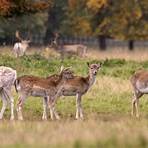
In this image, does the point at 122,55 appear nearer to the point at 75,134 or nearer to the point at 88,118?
the point at 88,118

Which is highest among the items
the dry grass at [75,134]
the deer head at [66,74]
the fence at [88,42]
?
the fence at [88,42]

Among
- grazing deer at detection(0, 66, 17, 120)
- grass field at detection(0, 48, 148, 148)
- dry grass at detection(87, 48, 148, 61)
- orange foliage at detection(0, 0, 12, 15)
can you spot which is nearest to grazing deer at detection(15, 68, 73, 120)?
grazing deer at detection(0, 66, 17, 120)

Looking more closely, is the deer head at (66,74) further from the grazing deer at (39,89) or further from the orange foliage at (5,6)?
the orange foliage at (5,6)

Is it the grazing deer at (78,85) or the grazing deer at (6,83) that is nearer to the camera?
the grazing deer at (6,83)

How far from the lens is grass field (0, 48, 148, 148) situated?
33.7 feet

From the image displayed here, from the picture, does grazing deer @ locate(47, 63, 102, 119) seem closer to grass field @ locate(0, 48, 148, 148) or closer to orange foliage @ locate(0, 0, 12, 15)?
grass field @ locate(0, 48, 148, 148)

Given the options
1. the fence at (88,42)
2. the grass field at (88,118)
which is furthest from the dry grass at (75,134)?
the fence at (88,42)

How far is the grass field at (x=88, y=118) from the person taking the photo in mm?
10258

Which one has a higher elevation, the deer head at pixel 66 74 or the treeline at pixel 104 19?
the treeline at pixel 104 19

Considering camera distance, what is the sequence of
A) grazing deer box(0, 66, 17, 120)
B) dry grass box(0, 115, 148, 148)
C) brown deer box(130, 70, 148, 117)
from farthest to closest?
brown deer box(130, 70, 148, 117) < grazing deer box(0, 66, 17, 120) < dry grass box(0, 115, 148, 148)

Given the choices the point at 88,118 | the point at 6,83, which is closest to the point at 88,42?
the point at 6,83

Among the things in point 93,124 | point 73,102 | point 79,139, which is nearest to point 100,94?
point 73,102

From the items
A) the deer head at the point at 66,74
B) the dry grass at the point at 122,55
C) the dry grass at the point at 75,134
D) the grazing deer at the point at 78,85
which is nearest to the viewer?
the dry grass at the point at 75,134

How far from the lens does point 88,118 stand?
16.0m
